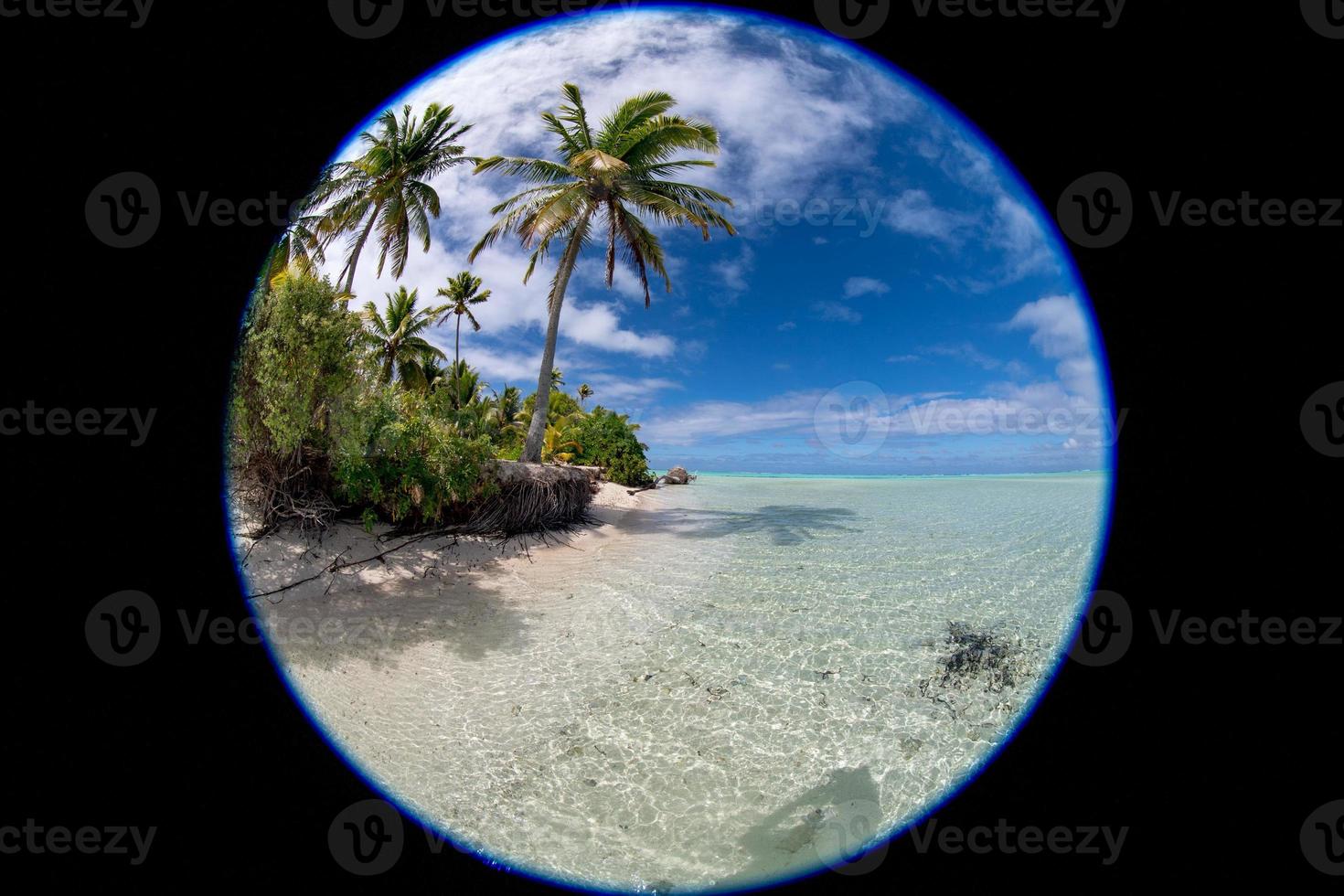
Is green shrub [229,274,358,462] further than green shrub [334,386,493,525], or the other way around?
green shrub [334,386,493,525]

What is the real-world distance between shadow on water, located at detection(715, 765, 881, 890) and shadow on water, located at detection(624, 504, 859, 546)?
32.5ft

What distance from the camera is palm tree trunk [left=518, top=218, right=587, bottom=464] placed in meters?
13.5

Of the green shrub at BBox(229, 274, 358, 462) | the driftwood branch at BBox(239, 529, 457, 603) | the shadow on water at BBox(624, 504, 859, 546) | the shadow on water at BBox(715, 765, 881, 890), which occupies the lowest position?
the shadow on water at BBox(624, 504, 859, 546)

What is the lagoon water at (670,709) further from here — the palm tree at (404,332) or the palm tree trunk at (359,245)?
the palm tree at (404,332)

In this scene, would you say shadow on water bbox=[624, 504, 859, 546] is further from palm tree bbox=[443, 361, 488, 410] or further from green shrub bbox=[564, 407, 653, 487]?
palm tree bbox=[443, 361, 488, 410]

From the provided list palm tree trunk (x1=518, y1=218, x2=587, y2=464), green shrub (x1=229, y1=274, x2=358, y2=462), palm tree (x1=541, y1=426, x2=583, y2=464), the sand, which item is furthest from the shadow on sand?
palm tree (x1=541, y1=426, x2=583, y2=464)

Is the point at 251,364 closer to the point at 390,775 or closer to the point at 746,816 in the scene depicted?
the point at 390,775

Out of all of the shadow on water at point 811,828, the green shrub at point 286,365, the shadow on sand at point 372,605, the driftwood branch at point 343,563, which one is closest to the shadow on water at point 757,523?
the driftwood branch at point 343,563

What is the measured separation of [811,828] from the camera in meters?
3.09

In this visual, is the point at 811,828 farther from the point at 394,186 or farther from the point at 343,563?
the point at 394,186

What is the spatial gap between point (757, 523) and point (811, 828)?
14.9 metres

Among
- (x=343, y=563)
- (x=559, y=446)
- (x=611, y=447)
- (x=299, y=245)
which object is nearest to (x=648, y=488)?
(x=611, y=447)

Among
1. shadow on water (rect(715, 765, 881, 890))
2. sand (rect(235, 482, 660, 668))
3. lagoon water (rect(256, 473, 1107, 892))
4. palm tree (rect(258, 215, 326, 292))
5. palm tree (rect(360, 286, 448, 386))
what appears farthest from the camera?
palm tree (rect(360, 286, 448, 386))

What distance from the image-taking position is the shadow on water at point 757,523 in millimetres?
14811
